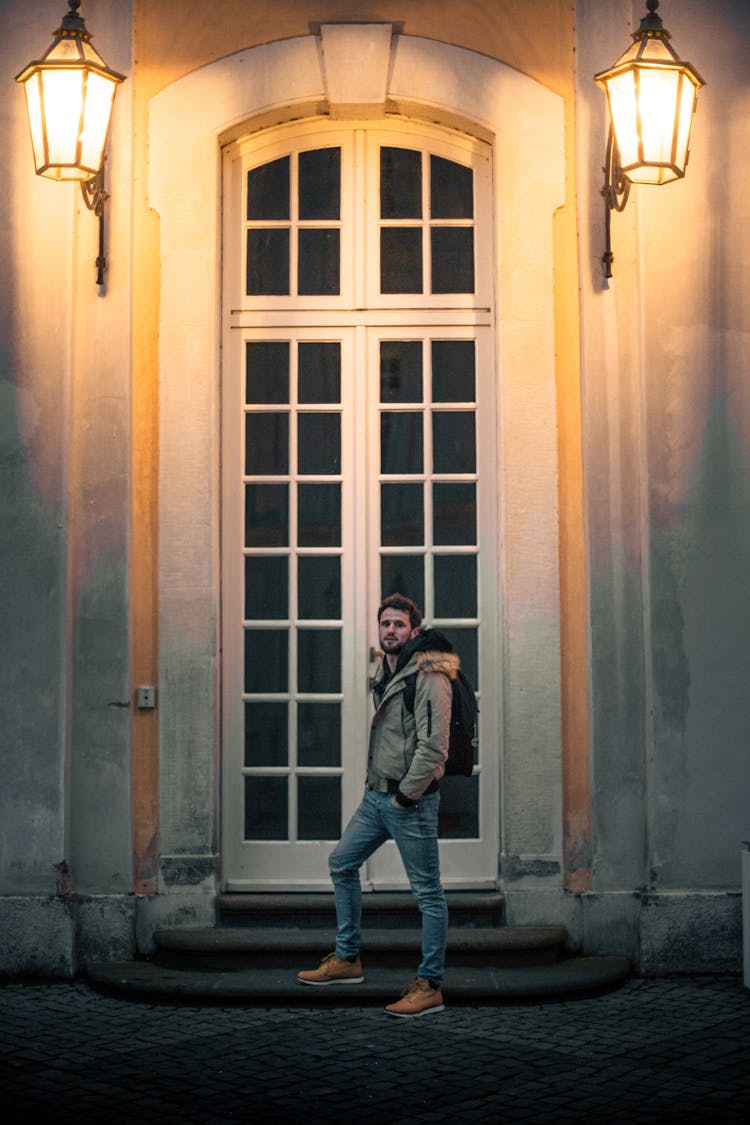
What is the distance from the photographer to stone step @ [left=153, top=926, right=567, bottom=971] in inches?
272

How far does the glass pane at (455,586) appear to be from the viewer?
7.60m

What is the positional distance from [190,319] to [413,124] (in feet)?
5.36

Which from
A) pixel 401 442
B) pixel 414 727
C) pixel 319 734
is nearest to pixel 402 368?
pixel 401 442

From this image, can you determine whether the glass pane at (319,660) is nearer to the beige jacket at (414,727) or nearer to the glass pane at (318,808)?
the glass pane at (318,808)

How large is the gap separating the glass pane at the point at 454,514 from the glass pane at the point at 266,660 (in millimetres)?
990

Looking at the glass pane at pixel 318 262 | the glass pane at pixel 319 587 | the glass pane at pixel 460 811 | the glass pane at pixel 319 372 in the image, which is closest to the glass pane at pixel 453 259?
the glass pane at pixel 318 262

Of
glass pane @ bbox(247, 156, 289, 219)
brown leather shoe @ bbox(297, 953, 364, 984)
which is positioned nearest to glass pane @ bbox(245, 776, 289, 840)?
brown leather shoe @ bbox(297, 953, 364, 984)

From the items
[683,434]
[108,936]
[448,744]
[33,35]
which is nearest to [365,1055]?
[448,744]

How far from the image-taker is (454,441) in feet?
25.1

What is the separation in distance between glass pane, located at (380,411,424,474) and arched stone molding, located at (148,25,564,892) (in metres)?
0.48

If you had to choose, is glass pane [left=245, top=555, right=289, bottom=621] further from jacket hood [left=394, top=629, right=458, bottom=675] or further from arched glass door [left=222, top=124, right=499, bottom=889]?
jacket hood [left=394, top=629, right=458, bottom=675]

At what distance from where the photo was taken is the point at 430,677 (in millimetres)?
6199

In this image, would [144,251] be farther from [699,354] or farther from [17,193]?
[699,354]

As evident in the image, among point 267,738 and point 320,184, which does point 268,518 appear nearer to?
point 267,738
